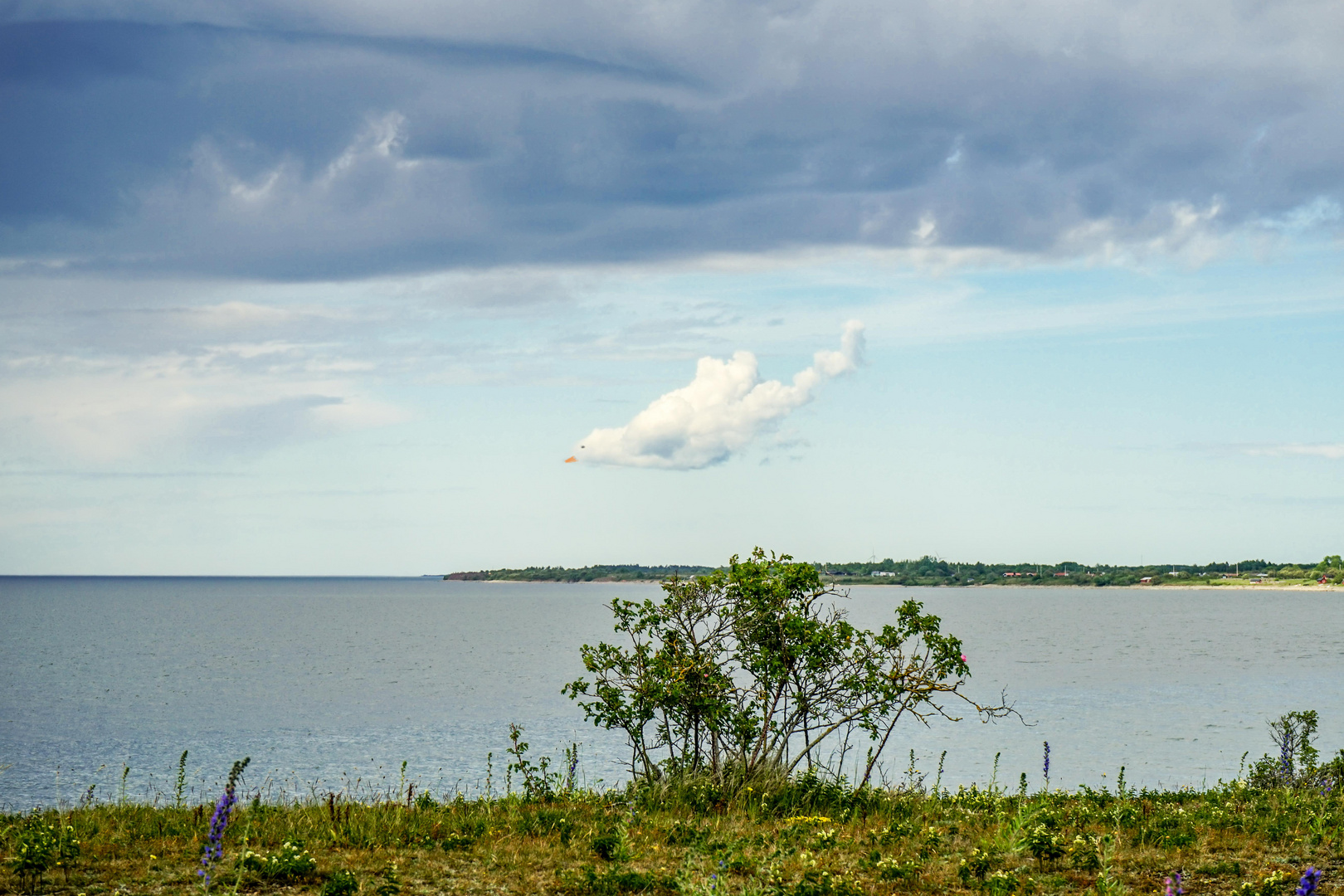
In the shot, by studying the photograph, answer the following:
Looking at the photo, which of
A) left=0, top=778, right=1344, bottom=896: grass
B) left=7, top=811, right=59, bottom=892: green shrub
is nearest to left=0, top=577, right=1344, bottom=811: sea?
left=0, top=778, right=1344, bottom=896: grass

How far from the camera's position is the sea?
26.9m

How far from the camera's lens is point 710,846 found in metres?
9.85

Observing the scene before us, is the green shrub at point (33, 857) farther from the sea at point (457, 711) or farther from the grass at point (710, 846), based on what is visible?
the sea at point (457, 711)

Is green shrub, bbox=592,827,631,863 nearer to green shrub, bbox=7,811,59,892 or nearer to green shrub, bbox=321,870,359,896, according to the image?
green shrub, bbox=321,870,359,896

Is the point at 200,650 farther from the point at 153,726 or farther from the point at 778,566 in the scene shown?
the point at 778,566

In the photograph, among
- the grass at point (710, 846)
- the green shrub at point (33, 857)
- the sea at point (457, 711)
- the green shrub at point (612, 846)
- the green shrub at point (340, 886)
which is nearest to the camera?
the green shrub at point (340, 886)

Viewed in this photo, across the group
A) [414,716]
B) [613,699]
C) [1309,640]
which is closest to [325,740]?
[414,716]

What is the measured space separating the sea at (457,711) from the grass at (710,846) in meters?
1.94

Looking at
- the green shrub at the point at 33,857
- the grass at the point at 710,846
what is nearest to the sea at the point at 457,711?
the grass at the point at 710,846

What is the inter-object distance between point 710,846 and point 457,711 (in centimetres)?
3328

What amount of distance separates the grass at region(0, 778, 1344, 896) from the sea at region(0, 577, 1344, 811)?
6.35 feet

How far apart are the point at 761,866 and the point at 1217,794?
27.9 ft

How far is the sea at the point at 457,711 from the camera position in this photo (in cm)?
2691

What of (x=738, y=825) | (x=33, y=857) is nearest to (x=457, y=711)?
(x=738, y=825)
